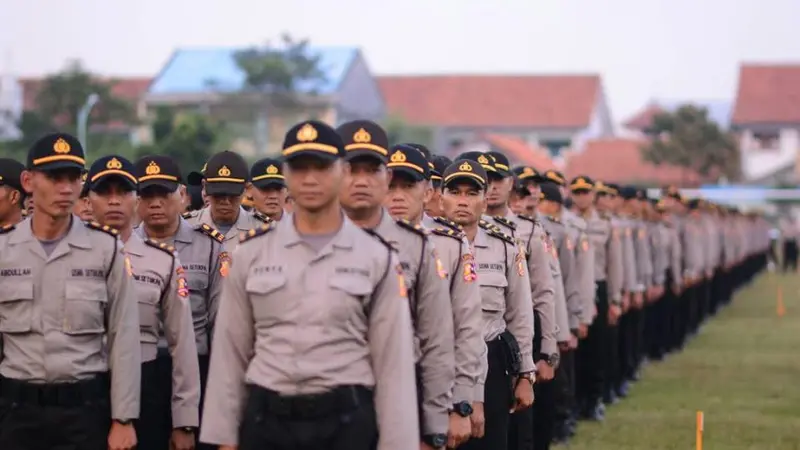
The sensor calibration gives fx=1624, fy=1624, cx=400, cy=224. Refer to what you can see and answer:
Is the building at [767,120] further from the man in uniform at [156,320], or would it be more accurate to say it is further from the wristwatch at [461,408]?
the wristwatch at [461,408]

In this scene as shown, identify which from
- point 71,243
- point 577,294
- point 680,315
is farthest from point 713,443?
point 680,315

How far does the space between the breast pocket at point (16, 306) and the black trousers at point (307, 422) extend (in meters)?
1.47

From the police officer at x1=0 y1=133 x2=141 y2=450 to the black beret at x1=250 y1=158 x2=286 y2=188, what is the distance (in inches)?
163

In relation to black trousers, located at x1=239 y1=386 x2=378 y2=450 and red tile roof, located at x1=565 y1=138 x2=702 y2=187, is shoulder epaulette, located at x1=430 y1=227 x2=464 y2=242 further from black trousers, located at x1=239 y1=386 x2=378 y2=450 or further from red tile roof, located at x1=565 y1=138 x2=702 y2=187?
red tile roof, located at x1=565 y1=138 x2=702 y2=187

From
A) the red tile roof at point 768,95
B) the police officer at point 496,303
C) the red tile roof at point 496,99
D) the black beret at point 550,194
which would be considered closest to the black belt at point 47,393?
the police officer at point 496,303

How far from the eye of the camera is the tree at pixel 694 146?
79062 mm

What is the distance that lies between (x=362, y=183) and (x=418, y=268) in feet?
1.72

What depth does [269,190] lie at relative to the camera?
1147 cm

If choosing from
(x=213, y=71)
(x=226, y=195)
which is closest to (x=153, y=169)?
(x=226, y=195)

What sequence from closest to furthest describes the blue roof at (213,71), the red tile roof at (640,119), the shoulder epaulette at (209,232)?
the shoulder epaulette at (209,232) < the blue roof at (213,71) < the red tile roof at (640,119)

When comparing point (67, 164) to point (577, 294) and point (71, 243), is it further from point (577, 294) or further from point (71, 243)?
point (577, 294)

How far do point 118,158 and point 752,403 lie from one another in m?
10.7

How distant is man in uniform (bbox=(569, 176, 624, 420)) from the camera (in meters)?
16.3

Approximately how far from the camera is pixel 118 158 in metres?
8.40
